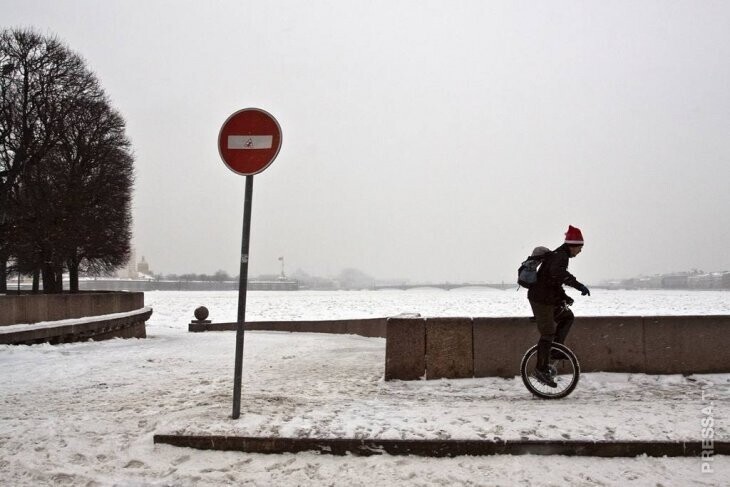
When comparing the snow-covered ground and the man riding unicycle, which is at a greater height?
the man riding unicycle

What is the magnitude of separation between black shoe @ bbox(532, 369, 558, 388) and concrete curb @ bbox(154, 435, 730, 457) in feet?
5.18

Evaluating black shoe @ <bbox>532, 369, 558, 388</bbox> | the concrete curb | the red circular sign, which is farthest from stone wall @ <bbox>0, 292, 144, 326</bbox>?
black shoe @ <bbox>532, 369, 558, 388</bbox>

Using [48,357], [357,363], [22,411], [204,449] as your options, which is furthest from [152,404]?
[48,357]

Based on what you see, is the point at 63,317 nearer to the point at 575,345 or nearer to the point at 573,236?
the point at 575,345

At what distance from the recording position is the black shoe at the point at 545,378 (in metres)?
5.90

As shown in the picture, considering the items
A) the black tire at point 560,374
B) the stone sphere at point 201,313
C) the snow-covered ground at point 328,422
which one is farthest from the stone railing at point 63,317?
the black tire at point 560,374

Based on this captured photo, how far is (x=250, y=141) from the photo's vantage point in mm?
5262

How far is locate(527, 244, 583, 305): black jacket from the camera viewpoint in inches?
227

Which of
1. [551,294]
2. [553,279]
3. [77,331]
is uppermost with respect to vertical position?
[553,279]

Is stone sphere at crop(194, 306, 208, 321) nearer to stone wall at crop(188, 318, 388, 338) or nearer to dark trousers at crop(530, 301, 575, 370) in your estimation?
stone wall at crop(188, 318, 388, 338)

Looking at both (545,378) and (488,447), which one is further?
(545,378)

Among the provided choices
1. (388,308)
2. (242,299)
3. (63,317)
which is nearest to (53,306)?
(63,317)

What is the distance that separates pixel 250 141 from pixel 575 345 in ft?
16.2

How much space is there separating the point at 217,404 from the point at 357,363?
11.7 ft
